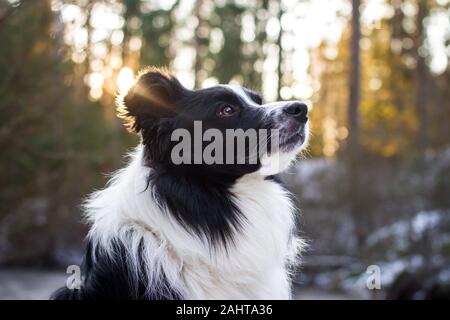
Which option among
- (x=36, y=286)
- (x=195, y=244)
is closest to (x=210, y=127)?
(x=195, y=244)

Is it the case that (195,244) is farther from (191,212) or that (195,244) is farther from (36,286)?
(36,286)

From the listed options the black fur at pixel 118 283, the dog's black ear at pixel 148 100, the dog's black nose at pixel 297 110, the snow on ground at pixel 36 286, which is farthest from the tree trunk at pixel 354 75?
the black fur at pixel 118 283

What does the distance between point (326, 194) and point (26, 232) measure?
6260 mm

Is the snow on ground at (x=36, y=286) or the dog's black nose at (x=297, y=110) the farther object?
the snow on ground at (x=36, y=286)

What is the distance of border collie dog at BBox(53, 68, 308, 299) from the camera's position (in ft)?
10.8

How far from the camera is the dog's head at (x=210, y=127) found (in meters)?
3.70

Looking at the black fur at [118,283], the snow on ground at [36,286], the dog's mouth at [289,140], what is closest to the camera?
the black fur at [118,283]

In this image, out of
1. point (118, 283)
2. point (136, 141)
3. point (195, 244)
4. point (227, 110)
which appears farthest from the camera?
point (136, 141)

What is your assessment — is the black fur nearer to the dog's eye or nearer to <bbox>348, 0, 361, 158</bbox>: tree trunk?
the dog's eye

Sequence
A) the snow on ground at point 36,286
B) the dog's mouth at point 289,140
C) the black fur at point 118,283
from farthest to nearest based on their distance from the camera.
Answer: the snow on ground at point 36,286 → the dog's mouth at point 289,140 → the black fur at point 118,283

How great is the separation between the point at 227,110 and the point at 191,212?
79 cm

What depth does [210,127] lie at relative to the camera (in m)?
3.88

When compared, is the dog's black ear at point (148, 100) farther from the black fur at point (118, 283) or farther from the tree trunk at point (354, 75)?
the tree trunk at point (354, 75)
